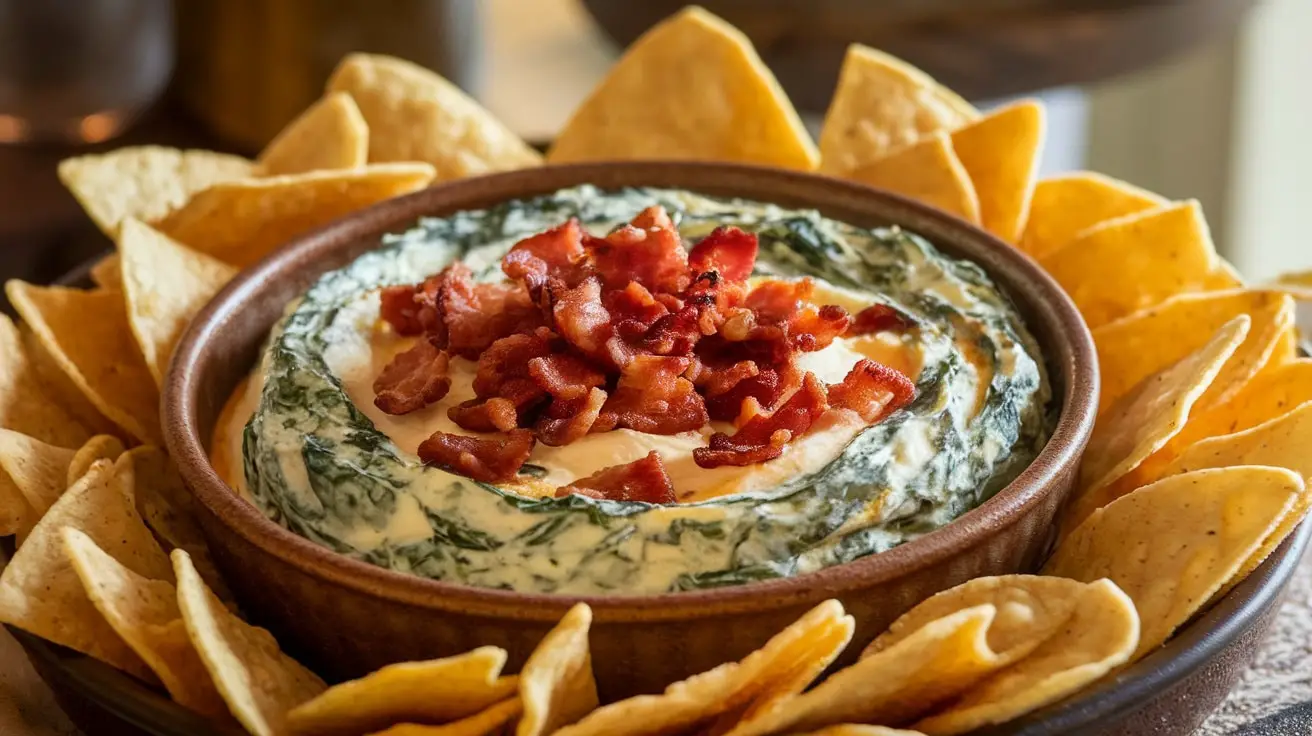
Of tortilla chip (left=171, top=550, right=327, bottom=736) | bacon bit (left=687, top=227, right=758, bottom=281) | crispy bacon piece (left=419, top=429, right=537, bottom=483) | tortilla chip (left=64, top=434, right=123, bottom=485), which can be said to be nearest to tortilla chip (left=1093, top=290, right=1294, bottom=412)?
bacon bit (left=687, top=227, right=758, bottom=281)

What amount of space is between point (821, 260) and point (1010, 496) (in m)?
0.66

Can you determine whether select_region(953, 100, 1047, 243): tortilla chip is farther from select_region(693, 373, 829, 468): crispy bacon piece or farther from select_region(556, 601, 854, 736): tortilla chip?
select_region(556, 601, 854, 736): tortilla chip

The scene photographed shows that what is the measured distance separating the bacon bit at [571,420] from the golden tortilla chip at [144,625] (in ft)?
1.78

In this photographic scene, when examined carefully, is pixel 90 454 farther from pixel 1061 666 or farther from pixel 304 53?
pixel 304 53

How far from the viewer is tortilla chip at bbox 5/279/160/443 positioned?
269 cm

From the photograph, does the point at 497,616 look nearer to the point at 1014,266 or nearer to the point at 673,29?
the point at 1014,266

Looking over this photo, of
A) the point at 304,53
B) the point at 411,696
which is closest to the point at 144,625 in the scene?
the point at 411,696

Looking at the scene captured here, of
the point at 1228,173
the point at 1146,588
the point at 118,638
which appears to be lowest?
the point at 1228,173

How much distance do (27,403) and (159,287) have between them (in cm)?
29

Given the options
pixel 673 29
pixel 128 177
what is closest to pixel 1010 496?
pixel 673 29

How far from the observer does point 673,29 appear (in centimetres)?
330

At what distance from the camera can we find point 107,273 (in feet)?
9.77

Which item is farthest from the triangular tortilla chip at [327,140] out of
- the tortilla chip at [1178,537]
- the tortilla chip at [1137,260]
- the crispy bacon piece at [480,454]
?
the tortilla chip at [1178,537]

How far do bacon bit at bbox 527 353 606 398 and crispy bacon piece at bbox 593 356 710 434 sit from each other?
4 centimetres
